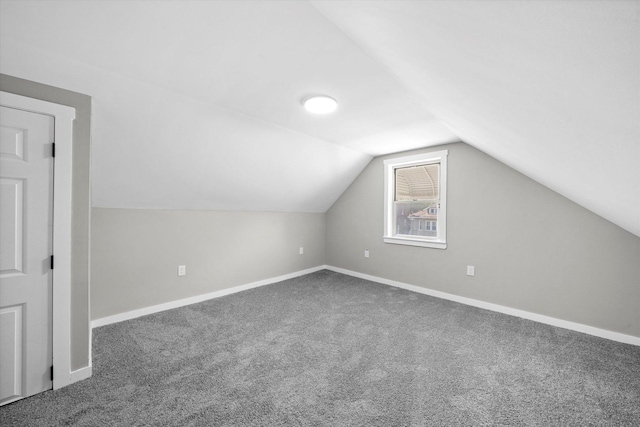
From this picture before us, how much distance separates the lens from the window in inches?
151

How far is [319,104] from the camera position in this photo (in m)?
2.40

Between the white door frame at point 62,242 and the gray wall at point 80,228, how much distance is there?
0.03 meters

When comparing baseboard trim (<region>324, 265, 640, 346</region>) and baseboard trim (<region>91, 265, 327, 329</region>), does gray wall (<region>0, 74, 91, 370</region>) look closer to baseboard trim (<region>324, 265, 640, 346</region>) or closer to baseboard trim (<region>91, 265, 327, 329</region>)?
baseboard trim (<region>91, 265, 327, 329</region>)

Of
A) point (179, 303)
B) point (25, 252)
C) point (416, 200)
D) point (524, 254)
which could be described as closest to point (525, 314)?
point (524, 254)

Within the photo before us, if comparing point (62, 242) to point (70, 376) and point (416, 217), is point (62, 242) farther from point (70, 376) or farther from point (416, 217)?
point (416, 217)

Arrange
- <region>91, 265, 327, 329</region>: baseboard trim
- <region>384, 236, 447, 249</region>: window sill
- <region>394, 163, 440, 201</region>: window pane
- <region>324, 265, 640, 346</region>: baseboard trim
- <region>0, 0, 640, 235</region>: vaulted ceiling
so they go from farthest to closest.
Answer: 1. <region>394, 163, 440, 201</region>: window pane
2. <region>384, 236, 447, 249</region>: window sill
3. <region>91, 265, 327, 329</region>: baseboard trim
4. <region>324, 265, 640, 346</region>: baseboard trim
5. <region>0, 0, 640, 235</region>: vaulted ceiling

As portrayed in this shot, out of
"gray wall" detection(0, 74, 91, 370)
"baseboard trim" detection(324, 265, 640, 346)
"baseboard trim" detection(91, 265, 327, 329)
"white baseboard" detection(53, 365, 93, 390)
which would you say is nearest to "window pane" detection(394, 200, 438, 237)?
"baseboard trim" detection(324, 265, 640, 346)

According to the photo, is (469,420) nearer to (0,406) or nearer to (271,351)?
(271,351)

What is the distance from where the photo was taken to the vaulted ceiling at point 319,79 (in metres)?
0.70

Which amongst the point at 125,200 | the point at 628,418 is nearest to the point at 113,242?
the point at 125,200

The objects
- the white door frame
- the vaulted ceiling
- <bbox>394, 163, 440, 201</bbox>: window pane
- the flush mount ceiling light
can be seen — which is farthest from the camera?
<bbox>394, 163, 440, 201</bbox>: window pane

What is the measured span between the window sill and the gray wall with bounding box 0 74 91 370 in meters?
3.76

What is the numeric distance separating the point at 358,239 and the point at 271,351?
2.83 m

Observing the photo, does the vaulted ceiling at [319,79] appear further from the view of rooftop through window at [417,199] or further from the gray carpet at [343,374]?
the gray carpet at [343,374]
